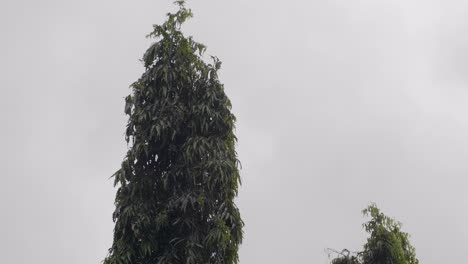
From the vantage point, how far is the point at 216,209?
13602mm

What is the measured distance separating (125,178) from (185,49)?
3.29 metres

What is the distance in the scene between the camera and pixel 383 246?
18531 millimetres

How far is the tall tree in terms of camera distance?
13219 millimetres

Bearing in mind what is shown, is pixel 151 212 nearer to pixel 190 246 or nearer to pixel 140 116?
pixel 190 246

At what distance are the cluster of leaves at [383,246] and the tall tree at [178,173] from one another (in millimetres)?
6319

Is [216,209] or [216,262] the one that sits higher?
[216,209]

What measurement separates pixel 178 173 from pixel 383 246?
774cm

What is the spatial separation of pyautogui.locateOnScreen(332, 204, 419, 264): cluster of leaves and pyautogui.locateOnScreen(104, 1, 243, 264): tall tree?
632cm

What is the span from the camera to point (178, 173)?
1349 centimetres

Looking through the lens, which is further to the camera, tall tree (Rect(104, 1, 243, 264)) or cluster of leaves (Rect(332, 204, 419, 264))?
cluster of leaves (Rect(332, 204, 419, 264))

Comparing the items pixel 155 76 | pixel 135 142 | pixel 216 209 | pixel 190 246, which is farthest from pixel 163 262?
pixel 155 76

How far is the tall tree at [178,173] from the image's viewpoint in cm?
1322

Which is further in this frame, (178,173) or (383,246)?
(383,246)

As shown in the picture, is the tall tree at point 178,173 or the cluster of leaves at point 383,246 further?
the cluster of leaves at point 383,246
